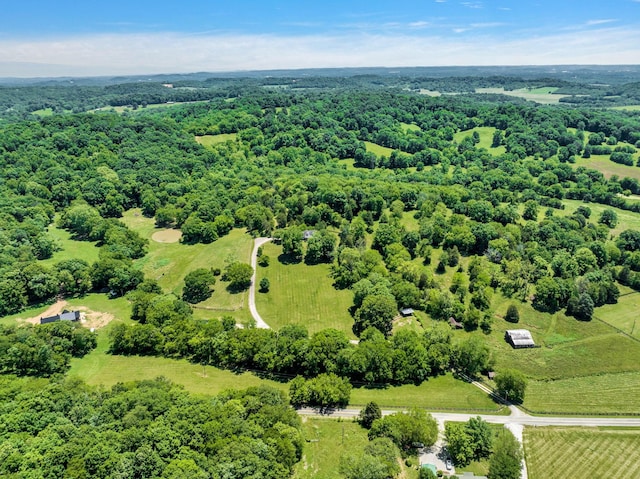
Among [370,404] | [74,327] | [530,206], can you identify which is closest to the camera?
[370,404]

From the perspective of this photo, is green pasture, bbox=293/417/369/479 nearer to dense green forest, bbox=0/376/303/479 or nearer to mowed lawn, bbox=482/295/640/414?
dense green forest, bbox=0/376/303/479

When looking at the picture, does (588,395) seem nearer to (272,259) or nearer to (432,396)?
(432,396)

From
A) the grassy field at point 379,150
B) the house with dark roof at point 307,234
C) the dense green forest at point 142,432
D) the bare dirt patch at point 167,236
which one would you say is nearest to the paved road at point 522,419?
the dense green forest at point 142,432

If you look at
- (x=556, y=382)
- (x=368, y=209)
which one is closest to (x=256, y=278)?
(x=368, y=209)

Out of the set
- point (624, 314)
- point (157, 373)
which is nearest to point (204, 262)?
point (157, 373)

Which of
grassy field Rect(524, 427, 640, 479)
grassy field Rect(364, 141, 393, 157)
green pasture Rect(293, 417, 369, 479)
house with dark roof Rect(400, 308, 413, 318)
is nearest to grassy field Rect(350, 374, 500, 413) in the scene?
green pasture Rect(293, 417, 369, 479)

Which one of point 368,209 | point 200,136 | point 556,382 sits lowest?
point 556,382

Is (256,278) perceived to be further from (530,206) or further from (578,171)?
(578,171)

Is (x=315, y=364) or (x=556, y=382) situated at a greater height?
(x=315, y=364)
